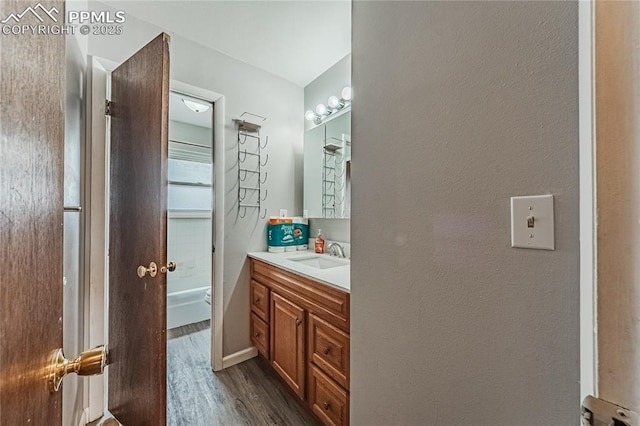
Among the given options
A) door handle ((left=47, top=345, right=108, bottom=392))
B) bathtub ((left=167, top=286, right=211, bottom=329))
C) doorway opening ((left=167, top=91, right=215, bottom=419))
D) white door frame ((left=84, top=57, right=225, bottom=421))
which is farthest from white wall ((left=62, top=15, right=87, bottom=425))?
bathtub ((left=167, top=286, right=211, bottom=329))

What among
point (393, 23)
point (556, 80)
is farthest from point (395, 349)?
point (393, 23)

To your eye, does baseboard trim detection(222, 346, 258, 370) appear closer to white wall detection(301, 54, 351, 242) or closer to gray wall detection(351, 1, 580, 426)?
white wall detection(301, 54, 351, 242)

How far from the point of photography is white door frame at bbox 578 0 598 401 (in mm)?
395

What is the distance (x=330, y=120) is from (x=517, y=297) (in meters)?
1.90

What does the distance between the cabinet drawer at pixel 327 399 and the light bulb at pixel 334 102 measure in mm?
1861

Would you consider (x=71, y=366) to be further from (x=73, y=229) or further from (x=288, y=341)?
(x=288, y=341)

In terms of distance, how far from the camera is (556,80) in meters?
0.52

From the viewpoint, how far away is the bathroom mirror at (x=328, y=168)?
205cm

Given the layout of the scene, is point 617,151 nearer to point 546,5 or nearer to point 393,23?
point 546,5

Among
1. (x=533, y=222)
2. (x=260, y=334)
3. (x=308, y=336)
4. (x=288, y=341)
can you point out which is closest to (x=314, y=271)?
(x=308, y=336)

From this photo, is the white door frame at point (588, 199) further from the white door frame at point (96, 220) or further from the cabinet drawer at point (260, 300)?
the white door frame at point (96, 220)

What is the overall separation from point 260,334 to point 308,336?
0.69 m

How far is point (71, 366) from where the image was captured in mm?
438

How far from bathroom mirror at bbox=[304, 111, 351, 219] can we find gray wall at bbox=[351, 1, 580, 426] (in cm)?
108
